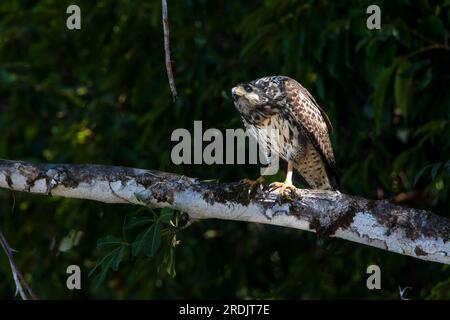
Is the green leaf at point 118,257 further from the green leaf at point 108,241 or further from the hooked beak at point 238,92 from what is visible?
the hooked beak at point 238,92

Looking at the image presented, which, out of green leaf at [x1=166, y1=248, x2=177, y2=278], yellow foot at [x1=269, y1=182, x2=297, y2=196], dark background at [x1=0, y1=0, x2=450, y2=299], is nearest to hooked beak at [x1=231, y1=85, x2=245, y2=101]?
dark background at [x1=0, y1=0, x2=450, y2=299]

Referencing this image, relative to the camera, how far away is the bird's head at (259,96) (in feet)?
17.6

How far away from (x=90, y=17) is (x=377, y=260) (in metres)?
2.81

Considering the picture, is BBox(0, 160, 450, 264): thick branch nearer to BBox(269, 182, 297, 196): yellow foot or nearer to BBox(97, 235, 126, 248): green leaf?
BBox(269, 182, 297, 196): yellow foot

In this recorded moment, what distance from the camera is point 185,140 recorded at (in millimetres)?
6180

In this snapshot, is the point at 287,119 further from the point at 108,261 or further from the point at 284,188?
the point at 108,261

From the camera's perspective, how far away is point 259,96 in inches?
212

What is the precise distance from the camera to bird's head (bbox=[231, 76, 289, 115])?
5367 millimetres

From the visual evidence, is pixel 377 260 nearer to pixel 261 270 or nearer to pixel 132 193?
pixel 261 270

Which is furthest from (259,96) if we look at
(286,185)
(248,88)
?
(286,185)

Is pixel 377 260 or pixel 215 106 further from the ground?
pixel 215 106

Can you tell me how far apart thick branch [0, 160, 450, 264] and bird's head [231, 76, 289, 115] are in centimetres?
96

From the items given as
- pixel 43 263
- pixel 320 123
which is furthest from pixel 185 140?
pixel 43 263

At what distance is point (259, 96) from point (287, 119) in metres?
0.24
